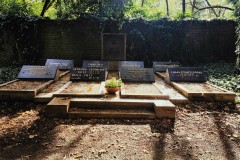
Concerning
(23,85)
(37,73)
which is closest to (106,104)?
(23,85)

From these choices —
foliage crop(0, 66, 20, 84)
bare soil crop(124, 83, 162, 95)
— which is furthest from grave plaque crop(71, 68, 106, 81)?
foliage crop(0, 66, 20, 84)

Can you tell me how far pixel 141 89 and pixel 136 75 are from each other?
5.04 ft

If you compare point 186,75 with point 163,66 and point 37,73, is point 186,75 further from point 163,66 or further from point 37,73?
point 37,73

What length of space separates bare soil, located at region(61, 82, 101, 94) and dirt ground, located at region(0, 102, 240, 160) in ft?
4.97

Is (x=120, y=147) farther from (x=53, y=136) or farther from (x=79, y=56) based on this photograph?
(x=79, y=56)

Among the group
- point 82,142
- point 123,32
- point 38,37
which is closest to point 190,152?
point 82,142

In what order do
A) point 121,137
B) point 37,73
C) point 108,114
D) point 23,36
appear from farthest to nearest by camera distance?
point 23,36 < point 37,73 < point 108,114 < point 121,137

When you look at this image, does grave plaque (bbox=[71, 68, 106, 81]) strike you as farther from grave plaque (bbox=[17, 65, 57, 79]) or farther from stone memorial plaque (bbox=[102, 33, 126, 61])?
stone memorial plaque (bbox=[102, 33, 126, 61])

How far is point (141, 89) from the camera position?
25.1ft

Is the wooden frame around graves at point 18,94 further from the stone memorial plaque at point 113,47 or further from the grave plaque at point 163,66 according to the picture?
the stone memorial plaque at point 113,47

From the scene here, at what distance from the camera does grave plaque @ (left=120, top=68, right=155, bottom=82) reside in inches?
353

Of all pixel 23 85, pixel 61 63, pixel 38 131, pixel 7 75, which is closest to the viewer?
pixel 38 131

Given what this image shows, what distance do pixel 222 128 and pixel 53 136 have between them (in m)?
3.81

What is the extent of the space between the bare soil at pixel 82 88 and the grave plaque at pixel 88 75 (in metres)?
0.42
